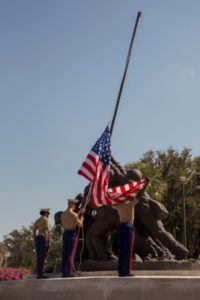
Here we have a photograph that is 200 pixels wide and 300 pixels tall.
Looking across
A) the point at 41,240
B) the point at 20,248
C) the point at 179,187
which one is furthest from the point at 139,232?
the point at 20,248

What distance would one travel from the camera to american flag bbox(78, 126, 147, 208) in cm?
1092

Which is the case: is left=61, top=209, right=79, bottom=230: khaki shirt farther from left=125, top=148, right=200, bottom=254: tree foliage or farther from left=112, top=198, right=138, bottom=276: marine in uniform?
left=125, top=148, right=200, bottom=254: tree foliage

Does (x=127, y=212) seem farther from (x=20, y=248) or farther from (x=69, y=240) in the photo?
(x=20, y=248)

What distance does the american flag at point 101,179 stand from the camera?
10922 mm

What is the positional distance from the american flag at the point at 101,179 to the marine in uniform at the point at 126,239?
2.57ft

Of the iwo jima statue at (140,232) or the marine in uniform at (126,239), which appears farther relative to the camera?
the iwo jima statue at (140,232)

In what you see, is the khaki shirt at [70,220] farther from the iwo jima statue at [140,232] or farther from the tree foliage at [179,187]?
the tree foliage at [179,187]

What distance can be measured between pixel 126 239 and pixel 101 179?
1934 millimetres

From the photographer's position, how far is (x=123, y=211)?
32.4ft

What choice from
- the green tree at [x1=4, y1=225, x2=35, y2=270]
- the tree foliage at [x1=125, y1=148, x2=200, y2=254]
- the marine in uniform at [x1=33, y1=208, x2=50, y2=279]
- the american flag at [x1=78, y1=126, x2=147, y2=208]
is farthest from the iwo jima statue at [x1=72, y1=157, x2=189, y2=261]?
the green tree at [x1=4, y1=225, x2=35, y2=270]

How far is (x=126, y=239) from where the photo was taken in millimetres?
9703

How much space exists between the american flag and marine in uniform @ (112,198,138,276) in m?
0.78

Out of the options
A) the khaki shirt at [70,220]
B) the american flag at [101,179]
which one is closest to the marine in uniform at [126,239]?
the american flag at [101,179]

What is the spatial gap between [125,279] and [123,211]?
1.42 metres
